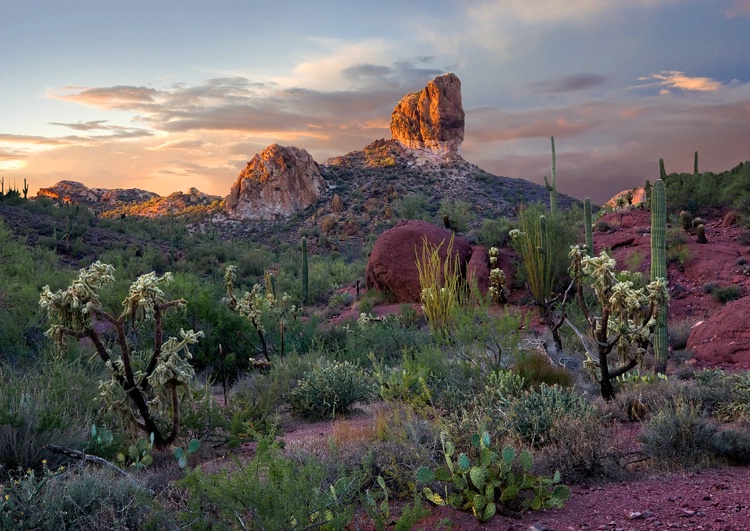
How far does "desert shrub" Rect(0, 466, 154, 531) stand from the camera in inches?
149

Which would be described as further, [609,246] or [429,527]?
[609,246]

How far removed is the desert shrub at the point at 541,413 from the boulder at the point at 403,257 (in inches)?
576

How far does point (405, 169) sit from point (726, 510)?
6812 centimetres

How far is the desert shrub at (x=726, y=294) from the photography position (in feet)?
55.8

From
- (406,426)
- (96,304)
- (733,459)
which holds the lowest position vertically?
(733,459)

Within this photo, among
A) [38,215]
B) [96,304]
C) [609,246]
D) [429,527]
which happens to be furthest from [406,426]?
[38,215]

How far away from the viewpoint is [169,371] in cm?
541

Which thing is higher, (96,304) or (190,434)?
(96,304)

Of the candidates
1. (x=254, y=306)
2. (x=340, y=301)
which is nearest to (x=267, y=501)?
(x=254, y=306)

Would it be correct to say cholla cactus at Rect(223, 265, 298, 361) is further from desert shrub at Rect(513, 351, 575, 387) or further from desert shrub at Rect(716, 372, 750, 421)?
desert shrub at Rect(716, 372, 750, 421)

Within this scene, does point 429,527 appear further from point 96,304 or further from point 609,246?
point 609,246

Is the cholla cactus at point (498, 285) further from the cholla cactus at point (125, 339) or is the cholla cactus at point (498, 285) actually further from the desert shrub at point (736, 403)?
the cholla cactus at point (125, 339)

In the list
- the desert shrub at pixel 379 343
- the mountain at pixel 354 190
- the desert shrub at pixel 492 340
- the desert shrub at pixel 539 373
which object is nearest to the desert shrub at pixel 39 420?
the desert shrub at pixel 492 340

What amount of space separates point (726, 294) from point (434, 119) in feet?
232
